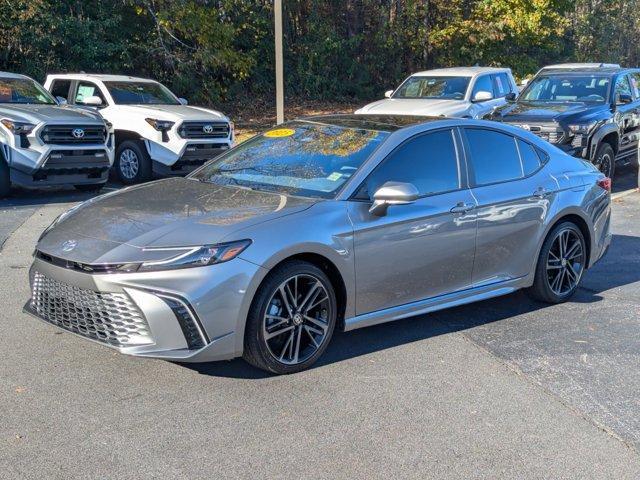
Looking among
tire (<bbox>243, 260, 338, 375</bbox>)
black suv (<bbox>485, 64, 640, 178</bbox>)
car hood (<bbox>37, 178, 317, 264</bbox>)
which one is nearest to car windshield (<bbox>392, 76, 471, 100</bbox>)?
black suv (<bbox>485, 64, 640, 178</bbox>)

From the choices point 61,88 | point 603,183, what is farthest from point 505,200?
point 61,88

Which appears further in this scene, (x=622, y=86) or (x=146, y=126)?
(x=622, y=86)

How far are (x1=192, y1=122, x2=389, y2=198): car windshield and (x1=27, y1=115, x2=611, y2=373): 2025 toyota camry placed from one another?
0.05ft

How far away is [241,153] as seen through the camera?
616 centimetres

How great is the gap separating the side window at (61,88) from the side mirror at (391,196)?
10615 mm

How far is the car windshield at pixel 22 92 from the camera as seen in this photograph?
12.1 m

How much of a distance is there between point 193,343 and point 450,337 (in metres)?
2.10

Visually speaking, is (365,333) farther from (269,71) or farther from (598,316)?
(269,71)

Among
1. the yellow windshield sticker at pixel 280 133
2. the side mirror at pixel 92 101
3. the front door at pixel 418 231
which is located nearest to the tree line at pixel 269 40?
the side mirror at pixel 92 101

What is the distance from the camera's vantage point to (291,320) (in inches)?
190

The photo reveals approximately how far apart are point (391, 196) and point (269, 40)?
21073mm

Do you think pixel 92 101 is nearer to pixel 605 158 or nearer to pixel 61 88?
pixel 61 88

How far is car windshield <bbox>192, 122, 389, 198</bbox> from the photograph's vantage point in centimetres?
537

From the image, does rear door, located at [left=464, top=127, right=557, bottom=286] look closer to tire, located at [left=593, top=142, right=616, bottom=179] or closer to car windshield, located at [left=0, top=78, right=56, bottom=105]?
tire, located at [left=593, top=142, right=616, bottom=179]
